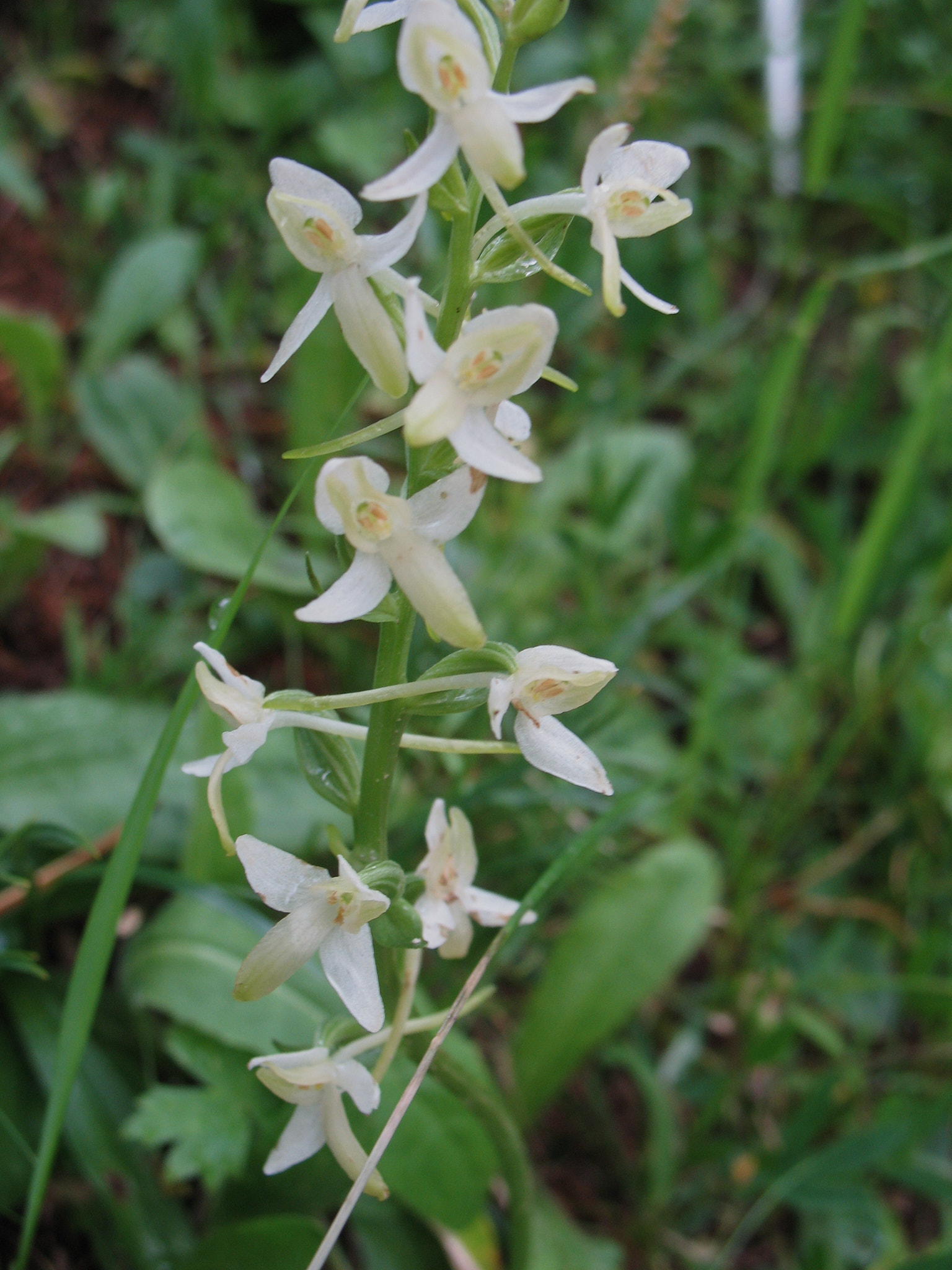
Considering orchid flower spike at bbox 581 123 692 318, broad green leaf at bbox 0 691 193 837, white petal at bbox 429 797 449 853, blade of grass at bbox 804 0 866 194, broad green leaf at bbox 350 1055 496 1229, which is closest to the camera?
orchid flower spike at bbox 581 123 692 318

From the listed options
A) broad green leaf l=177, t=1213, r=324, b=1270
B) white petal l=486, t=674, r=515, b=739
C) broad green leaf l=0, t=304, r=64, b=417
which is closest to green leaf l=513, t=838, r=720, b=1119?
broad green leaf l=177, t=1213, r=324, b=1270

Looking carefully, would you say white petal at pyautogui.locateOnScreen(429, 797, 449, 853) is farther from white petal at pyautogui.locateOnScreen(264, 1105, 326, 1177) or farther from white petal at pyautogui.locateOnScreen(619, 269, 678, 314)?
white petal at pyautogui.locateOnScreen(619, 269, 678, 314)

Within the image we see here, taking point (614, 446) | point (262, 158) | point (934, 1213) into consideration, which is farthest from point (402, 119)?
point (934, 1213)

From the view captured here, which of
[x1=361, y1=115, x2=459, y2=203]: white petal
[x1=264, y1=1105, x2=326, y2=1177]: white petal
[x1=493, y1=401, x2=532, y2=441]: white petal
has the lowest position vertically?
[x1=264, y1=1105, x2=326, y2=1177]: white petal

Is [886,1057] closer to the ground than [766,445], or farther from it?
closer to the ground

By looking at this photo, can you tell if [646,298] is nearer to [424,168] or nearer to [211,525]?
[424,168]

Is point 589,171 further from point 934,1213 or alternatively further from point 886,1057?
point 934,1213

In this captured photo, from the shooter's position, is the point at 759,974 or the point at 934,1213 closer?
the point at 934,1213
